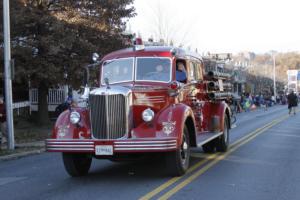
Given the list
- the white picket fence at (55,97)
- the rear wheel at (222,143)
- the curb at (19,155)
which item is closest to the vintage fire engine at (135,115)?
the rear wheel at (222,143)

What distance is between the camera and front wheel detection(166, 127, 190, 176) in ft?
30.7

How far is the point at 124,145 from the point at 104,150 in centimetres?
43

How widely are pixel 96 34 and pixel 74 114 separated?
14.7m

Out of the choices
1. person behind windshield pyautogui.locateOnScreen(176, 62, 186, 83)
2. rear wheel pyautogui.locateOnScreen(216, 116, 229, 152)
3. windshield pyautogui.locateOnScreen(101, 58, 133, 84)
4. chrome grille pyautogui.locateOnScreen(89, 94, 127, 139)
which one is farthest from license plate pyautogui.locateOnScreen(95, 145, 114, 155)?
rear wheel pyautogui.locateOnScreen(216, 116, 229, 152)

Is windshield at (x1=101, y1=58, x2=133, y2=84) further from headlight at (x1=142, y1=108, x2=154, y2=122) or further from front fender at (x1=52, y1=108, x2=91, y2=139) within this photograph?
headlight at (x1=142, y1=108, x2=154, y2=122)

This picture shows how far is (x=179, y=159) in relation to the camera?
943 centimetres

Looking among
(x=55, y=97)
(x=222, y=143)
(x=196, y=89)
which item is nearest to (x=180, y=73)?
(x=196, y=89)

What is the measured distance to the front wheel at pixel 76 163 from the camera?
10141 millimetres

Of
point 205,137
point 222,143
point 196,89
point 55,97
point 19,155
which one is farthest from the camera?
point 55,97

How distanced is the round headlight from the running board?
2.61m

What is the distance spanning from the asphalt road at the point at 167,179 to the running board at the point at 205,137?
0.53m

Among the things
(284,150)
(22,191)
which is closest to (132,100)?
(22,191)

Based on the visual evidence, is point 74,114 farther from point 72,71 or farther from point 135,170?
point 72,71

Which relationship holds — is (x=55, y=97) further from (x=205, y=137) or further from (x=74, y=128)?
(x=74, y=128)
